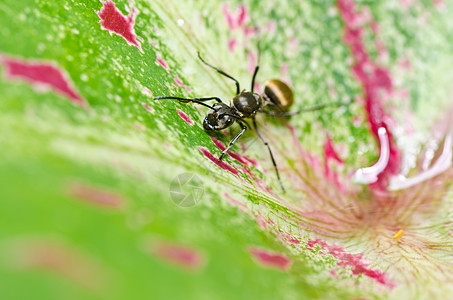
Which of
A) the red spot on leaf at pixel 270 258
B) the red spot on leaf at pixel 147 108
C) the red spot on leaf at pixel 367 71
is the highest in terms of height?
the red spot on leaf at pixel 367 71

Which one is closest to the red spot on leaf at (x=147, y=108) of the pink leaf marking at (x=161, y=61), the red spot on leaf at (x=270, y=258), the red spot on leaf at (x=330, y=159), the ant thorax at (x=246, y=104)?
the pink leaf marking at (x=161, y=61)

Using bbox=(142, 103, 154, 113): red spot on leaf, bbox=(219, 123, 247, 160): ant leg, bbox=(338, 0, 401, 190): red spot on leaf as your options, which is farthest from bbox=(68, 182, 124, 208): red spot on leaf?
bbox=(338, 0, 401, 190): red spot on leaf

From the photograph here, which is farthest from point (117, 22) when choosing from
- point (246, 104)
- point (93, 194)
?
point (93, 194)

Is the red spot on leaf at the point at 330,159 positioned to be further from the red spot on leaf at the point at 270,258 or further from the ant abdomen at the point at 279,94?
the red spot on leaf at the point at 270,258

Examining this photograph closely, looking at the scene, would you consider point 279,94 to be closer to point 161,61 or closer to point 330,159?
point 330,159

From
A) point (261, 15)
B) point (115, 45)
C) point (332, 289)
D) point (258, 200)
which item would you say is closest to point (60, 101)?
point (115, 45)

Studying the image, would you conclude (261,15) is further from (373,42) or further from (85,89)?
(85,89)
